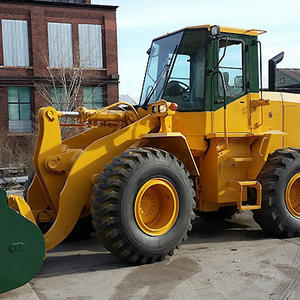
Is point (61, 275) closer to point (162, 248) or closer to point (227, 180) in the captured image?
point (162, 248)

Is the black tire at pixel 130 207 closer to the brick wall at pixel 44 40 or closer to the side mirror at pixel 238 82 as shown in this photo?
the side mirror at pixel 238 82

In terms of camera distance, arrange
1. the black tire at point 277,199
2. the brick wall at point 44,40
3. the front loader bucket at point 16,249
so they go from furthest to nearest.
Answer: the brick wall at point 44,40 → the black tire at point 277,199 → the front loader bucket at point 16,249

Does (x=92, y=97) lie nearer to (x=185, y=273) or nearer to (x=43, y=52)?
(x=43, y=52)

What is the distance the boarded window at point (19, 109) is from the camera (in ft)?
87.0

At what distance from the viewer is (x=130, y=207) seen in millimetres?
5309

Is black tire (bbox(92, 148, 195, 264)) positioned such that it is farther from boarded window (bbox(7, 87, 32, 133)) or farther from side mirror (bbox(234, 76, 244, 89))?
boarded window (bbox(7, 87, 32, 133))

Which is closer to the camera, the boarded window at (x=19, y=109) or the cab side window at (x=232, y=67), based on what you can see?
the cab side window at (x=232, y=67)

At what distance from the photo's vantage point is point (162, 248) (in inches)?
216

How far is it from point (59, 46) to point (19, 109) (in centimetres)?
454

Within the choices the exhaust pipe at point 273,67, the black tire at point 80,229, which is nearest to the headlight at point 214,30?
the exhaust pipe at point 273,67

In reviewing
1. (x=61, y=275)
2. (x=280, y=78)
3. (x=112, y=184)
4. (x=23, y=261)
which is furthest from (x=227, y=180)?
(x=280, y=78)

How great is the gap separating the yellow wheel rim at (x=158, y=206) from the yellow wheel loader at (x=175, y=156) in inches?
0.5

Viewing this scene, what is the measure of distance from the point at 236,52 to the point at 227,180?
197cm

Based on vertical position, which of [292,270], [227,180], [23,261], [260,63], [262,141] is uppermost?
[260,63]
